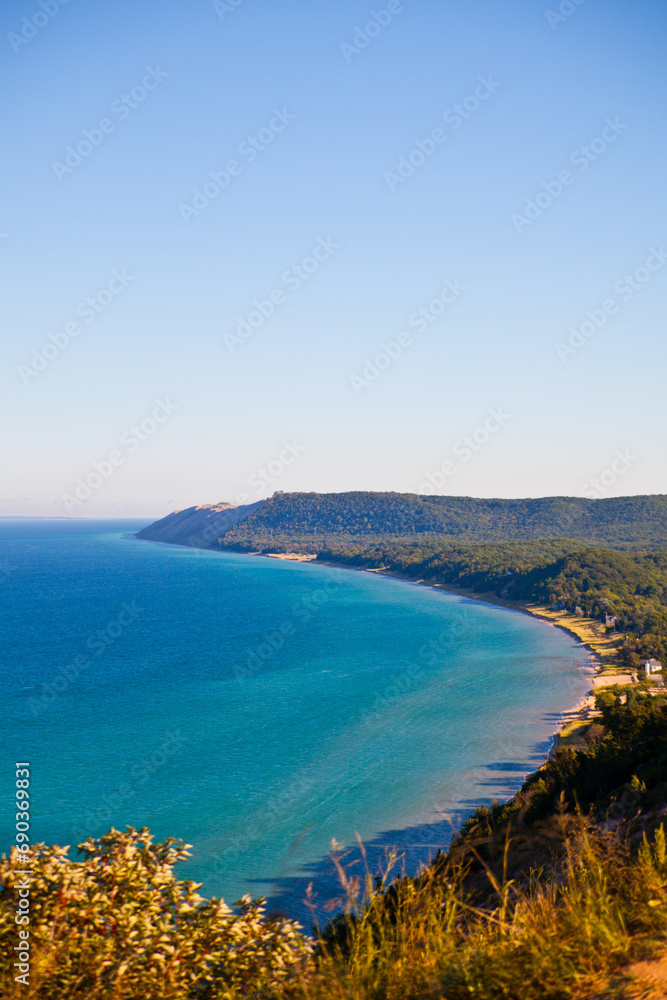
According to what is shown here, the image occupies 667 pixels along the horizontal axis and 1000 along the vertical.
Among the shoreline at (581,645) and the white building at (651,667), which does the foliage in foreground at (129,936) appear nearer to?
the shoreline at (581,645)

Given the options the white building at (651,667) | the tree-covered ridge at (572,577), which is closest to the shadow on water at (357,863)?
the white building at (651,667)

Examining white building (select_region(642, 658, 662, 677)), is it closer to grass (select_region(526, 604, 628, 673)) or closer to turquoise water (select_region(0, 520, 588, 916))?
grass (select_region(526, 604, 628, 673))

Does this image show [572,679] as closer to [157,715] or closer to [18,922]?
[157,715]

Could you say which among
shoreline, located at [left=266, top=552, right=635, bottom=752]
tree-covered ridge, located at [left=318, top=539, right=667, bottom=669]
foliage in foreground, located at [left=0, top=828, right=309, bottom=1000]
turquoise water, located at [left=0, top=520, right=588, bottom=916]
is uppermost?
foliage in foreground, located at [left=0, top=828, right=309, bottom=1000]

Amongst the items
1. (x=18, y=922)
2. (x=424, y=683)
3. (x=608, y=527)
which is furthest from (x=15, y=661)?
(x=608, y=527)

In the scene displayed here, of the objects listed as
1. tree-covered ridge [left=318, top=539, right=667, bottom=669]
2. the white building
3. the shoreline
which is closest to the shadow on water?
the shoreline

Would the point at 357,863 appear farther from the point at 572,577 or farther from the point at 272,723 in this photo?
the point at 572,577

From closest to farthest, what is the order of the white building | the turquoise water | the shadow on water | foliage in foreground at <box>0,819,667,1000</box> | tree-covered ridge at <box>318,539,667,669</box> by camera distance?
foliage in foreground at <box>0,819,667,1000</box> < the shadow on water < the turquoise water < the white building < tree-covered ridge at <box>318,539,667,669</box>
